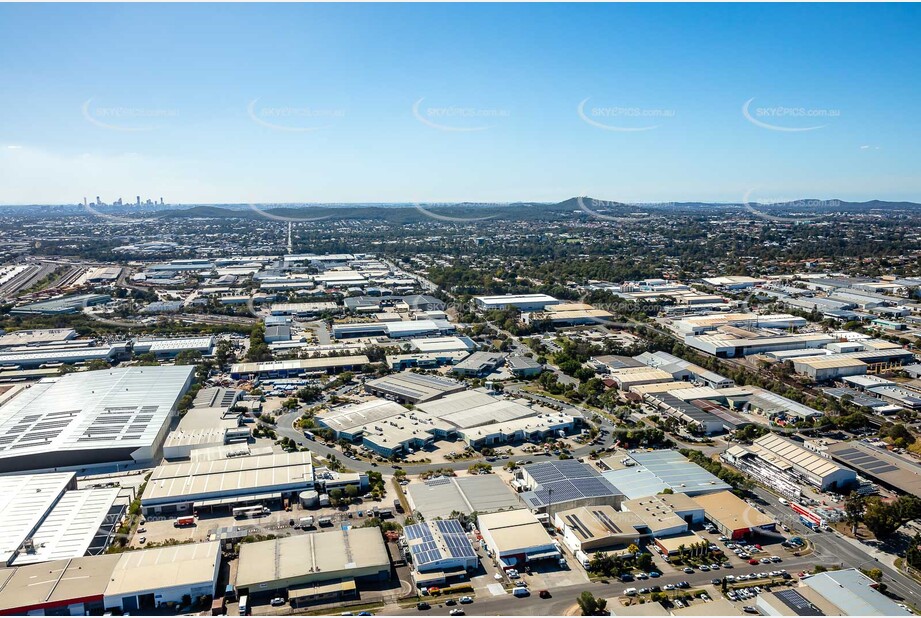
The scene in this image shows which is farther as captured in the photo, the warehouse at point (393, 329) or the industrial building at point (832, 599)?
the warehouse at point (393, 329)

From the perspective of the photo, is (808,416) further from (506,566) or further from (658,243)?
(658,243)

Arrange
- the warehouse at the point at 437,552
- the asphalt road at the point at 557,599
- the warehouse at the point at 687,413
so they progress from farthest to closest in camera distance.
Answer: the warehouse at the point at 687,413 → the warehouse at the point at 437,552 → the asphalt road at the point at 557,599

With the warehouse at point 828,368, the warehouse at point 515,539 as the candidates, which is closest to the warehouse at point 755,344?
the warehouse at point 828,368

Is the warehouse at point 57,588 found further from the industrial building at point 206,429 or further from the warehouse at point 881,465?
the warehouse at point 881,465

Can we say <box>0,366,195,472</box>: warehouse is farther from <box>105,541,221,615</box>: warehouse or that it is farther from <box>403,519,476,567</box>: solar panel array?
<box>403,519,476,567</box>: solar panel array

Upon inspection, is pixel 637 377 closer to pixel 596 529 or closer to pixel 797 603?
pixel 596 529

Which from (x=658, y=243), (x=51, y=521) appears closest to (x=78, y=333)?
(x=51, y=521)

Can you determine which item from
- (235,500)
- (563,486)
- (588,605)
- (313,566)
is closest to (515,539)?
(588,605)
